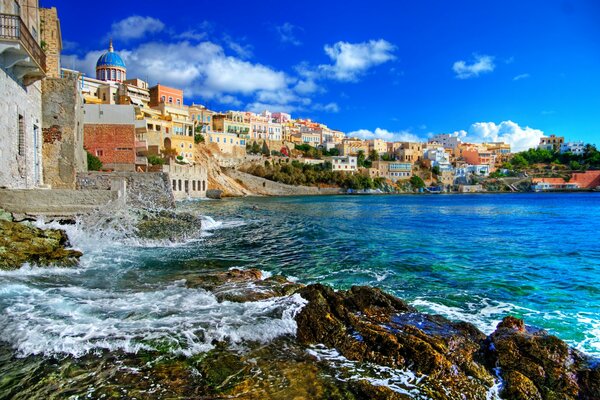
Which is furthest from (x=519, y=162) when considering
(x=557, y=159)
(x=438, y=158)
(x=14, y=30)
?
(x=14, y=30)

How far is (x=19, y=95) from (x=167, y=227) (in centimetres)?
703

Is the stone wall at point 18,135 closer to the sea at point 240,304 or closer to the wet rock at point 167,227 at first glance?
the sea at point 240,304

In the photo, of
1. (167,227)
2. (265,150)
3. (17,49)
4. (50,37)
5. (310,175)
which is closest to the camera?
(17,49)

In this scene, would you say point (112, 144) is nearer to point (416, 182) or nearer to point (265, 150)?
point (265, 150)

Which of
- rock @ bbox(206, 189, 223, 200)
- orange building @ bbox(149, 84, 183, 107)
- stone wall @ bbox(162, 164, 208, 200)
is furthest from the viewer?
orange building @ bbox(149, 84, 183, 107)

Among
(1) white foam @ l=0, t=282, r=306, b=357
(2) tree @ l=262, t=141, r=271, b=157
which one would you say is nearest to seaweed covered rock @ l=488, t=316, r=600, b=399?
(1) white foam @ l=0, t=282, r=306, b=357

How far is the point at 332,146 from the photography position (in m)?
122

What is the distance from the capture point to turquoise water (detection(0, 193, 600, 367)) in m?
5.76

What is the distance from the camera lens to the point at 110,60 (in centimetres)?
7212

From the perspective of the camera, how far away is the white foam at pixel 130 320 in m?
5.31

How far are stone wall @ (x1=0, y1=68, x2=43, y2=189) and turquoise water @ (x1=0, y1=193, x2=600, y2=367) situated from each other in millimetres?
3276

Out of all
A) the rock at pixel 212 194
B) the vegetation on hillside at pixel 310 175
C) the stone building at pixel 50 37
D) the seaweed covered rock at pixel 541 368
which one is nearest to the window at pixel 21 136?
the stone building at pixel 50 37

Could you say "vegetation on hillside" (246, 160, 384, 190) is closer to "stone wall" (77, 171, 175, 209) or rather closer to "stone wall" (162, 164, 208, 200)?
"stone wall" (162, 164, 208, 200)

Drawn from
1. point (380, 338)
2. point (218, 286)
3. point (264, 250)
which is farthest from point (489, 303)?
point (264, 250)
